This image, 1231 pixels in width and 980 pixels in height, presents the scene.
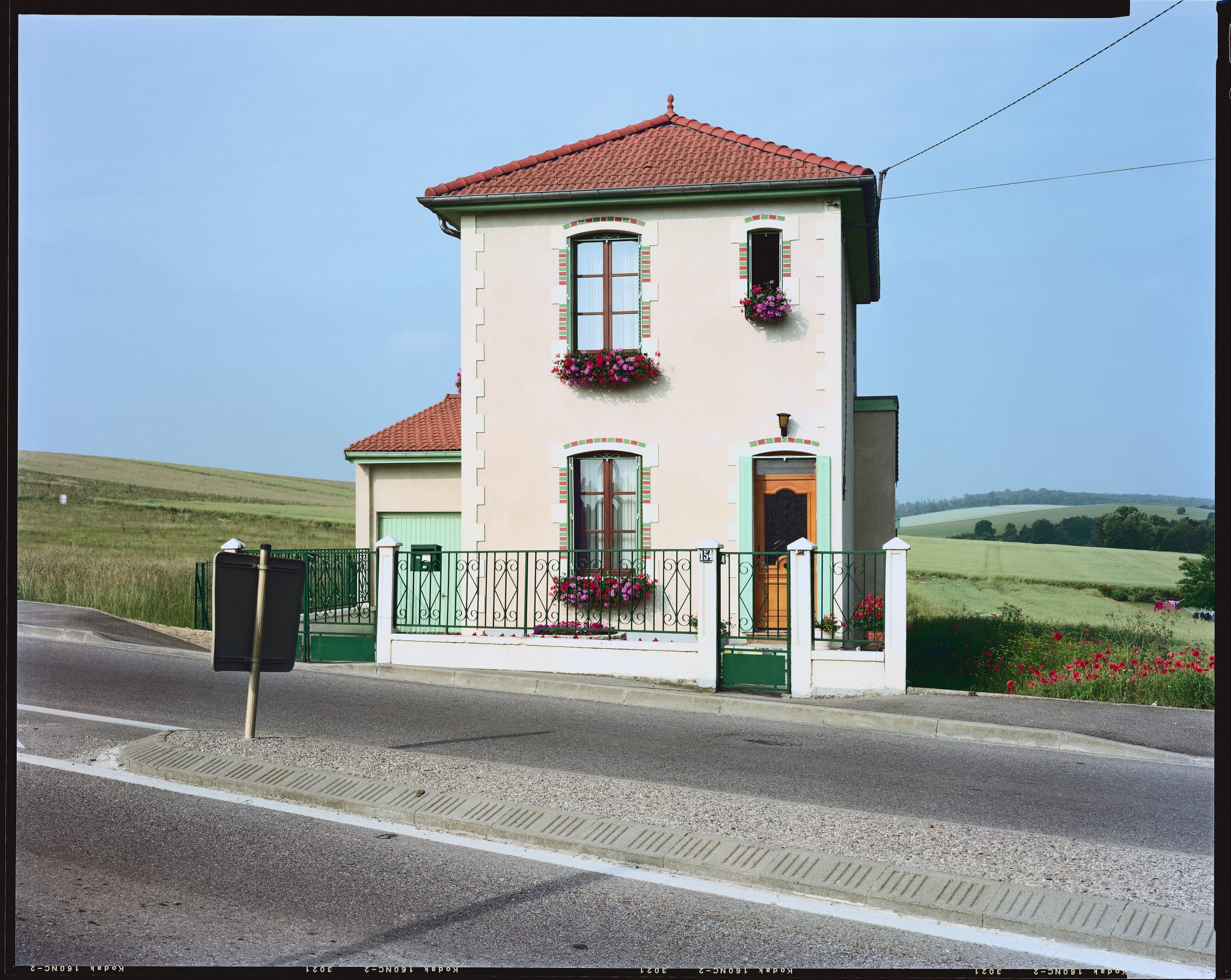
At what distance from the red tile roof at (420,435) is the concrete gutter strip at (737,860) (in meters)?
12.0

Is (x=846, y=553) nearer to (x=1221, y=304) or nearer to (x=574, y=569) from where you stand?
(x=574, y=569)

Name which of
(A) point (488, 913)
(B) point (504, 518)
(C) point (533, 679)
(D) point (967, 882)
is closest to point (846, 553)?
(C) point (533, 679)

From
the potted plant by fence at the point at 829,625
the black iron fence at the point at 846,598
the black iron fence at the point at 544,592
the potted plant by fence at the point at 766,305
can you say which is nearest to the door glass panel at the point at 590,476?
the black iron fence at the point at 544,592

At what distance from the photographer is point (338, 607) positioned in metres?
15.5

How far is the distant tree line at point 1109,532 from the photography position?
31812 millimetres

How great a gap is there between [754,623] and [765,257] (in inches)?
212

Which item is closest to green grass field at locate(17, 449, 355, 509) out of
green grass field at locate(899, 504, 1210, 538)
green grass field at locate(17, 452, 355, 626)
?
green grass field at locate(17, 452, 355, 626)

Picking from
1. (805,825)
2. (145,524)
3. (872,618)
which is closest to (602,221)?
(872,618)

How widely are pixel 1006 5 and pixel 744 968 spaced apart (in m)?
3.71

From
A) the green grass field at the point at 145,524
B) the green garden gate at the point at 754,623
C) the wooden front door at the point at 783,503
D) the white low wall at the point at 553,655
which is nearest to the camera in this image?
the green garden gate at the point at 754,623

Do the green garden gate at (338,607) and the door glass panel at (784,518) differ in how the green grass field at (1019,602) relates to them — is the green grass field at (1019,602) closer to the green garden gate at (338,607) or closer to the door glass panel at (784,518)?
the door glass panel at (784,518)

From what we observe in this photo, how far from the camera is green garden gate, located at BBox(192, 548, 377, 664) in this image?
1473 cm

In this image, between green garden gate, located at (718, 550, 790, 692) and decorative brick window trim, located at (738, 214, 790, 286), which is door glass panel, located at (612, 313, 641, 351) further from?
green garden gate, located at (718, 550, 790, 692)

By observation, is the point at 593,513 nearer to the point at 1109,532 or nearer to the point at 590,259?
the point at 590,259
